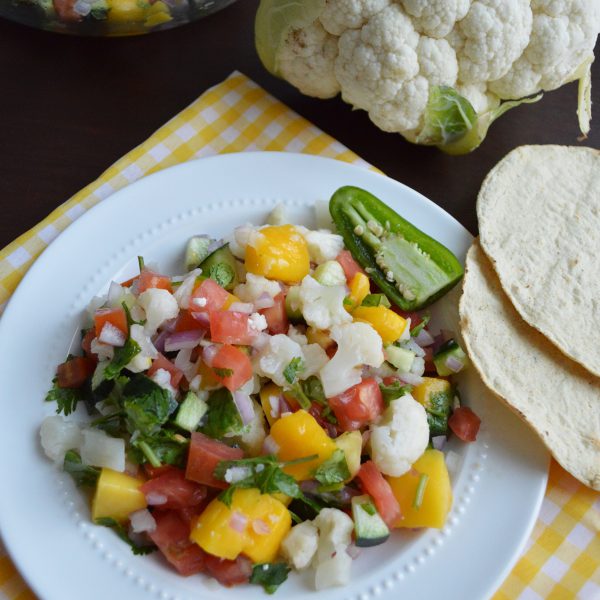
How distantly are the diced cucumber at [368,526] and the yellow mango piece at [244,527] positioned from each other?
19cm

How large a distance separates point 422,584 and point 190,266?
1.19 m

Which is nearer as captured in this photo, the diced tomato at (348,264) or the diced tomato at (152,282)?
the diced tomato at (152,282)

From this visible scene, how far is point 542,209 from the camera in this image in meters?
2.70

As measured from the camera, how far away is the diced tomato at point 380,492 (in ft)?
7.12

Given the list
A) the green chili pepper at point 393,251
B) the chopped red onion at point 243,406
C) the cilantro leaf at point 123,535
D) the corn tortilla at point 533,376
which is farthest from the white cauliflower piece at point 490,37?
the cilantro leaf at point 123,535

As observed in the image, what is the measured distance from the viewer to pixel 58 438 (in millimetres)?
2223

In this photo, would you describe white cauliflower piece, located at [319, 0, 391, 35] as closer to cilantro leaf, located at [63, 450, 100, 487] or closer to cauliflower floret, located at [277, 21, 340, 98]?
cauliflower floret, located at [277, 21, 340, 98]

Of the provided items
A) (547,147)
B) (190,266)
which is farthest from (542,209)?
(190,266)

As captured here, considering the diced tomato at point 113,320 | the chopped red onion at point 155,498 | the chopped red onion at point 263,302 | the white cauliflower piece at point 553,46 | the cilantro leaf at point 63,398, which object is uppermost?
the white cauliflower piece at point 553,46

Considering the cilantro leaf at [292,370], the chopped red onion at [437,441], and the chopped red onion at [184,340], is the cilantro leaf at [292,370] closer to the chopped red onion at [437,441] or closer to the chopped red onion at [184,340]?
the chopped red onion at [184,340]

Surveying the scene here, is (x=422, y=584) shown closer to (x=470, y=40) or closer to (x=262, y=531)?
(x=262, y=531)

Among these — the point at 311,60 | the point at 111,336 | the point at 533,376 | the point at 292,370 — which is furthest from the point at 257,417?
the point at 311,60

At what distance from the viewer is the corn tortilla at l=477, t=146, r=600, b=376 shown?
250cm

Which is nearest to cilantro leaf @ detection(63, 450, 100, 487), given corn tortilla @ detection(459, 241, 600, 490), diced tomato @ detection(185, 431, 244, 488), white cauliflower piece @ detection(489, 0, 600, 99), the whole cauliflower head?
diced tomato @ detection(185, 431, 244, 488)
